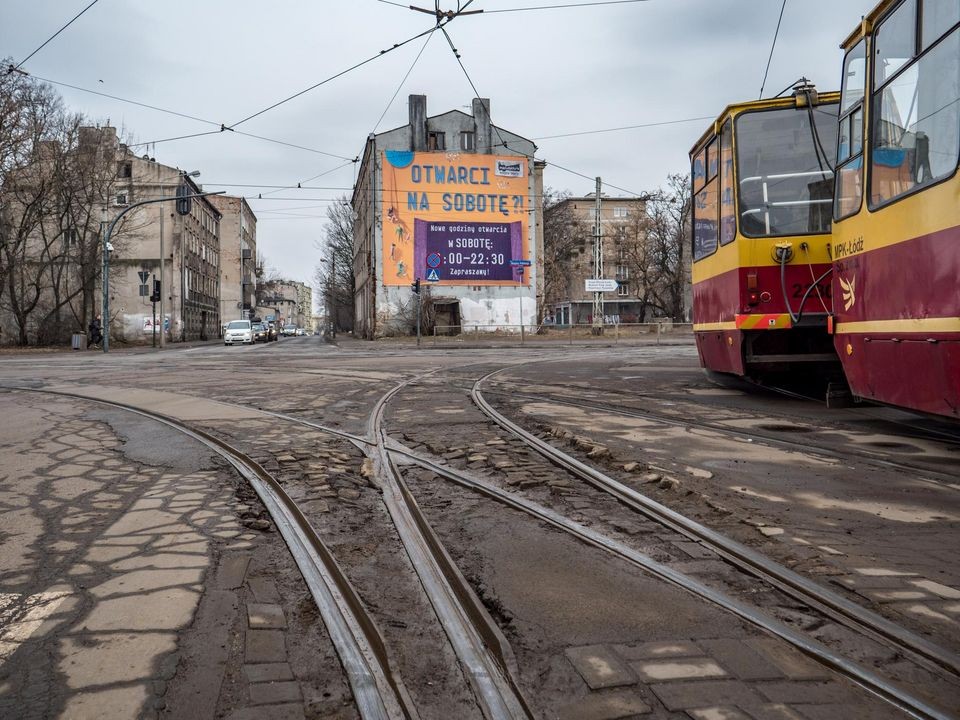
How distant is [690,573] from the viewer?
141 inches

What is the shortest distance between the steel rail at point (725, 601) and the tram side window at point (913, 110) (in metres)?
3.64

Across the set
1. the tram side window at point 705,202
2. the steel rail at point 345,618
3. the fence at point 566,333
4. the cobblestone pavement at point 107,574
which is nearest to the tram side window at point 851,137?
the tram side window at point 705,202

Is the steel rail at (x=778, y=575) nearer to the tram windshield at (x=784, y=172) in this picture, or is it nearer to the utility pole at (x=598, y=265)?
the tram windshield at (x=784, y=172)

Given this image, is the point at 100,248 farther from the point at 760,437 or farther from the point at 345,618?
the point at 345,618

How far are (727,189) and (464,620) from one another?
8.62 meters

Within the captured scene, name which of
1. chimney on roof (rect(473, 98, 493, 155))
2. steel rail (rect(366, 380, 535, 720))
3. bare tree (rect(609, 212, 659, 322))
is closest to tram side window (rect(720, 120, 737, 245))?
steel rail (rect(366, 380, 535, 720))

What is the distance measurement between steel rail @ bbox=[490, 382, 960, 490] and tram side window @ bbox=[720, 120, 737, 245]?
107 inches

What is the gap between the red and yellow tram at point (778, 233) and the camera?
376 inches

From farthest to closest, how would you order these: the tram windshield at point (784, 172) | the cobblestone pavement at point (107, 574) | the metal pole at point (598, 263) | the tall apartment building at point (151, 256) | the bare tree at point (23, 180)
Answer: the tall apartment building at point (151, 256) < the metal pole at point (598, 263) < the bare tree at point (23, 180) < the tram windshield at point (784, 172) < the cobblestone pavement at point (107, 574)

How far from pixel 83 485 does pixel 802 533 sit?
4836 mm

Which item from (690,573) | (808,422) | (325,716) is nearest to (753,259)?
(808,422)

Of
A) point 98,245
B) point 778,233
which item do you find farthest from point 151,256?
point 778,233

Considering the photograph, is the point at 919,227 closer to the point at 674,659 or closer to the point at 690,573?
the point at 690,573

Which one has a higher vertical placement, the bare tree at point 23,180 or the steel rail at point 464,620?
the bare tree at point 23,180
